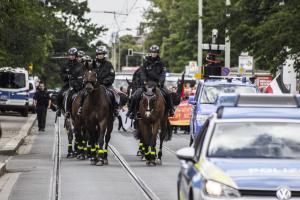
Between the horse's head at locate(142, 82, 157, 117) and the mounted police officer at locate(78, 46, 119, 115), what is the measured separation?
0.72 m

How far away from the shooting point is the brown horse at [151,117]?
23.7 meters

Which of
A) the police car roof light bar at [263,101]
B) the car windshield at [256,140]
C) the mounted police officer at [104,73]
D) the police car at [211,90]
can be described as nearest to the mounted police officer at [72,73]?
the mounted police officer at [104,73]

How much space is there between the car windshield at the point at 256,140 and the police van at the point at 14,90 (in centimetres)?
4636

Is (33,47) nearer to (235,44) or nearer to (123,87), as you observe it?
(123,87)

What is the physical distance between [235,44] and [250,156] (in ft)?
74.9

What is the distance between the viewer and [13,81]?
57.8m

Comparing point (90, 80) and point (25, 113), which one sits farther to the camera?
point (25, 113)

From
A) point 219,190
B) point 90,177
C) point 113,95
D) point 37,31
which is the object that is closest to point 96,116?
point 113,95

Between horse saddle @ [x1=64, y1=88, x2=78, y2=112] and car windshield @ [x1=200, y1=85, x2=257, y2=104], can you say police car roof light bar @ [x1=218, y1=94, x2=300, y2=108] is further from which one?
car windshield @ [x1=200, y1=85, x2=257, y2=104]

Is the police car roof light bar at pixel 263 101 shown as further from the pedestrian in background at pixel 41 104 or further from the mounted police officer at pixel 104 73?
the pedestrian in background at pixel 41 104

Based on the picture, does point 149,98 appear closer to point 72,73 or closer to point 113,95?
point 113,95

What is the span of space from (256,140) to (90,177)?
29.4ft

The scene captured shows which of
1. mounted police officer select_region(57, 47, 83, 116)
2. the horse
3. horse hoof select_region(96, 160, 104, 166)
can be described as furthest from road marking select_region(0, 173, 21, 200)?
mounted police officer select_region(57, 47, 83, 116)

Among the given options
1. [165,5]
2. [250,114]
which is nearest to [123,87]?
[250,114]
